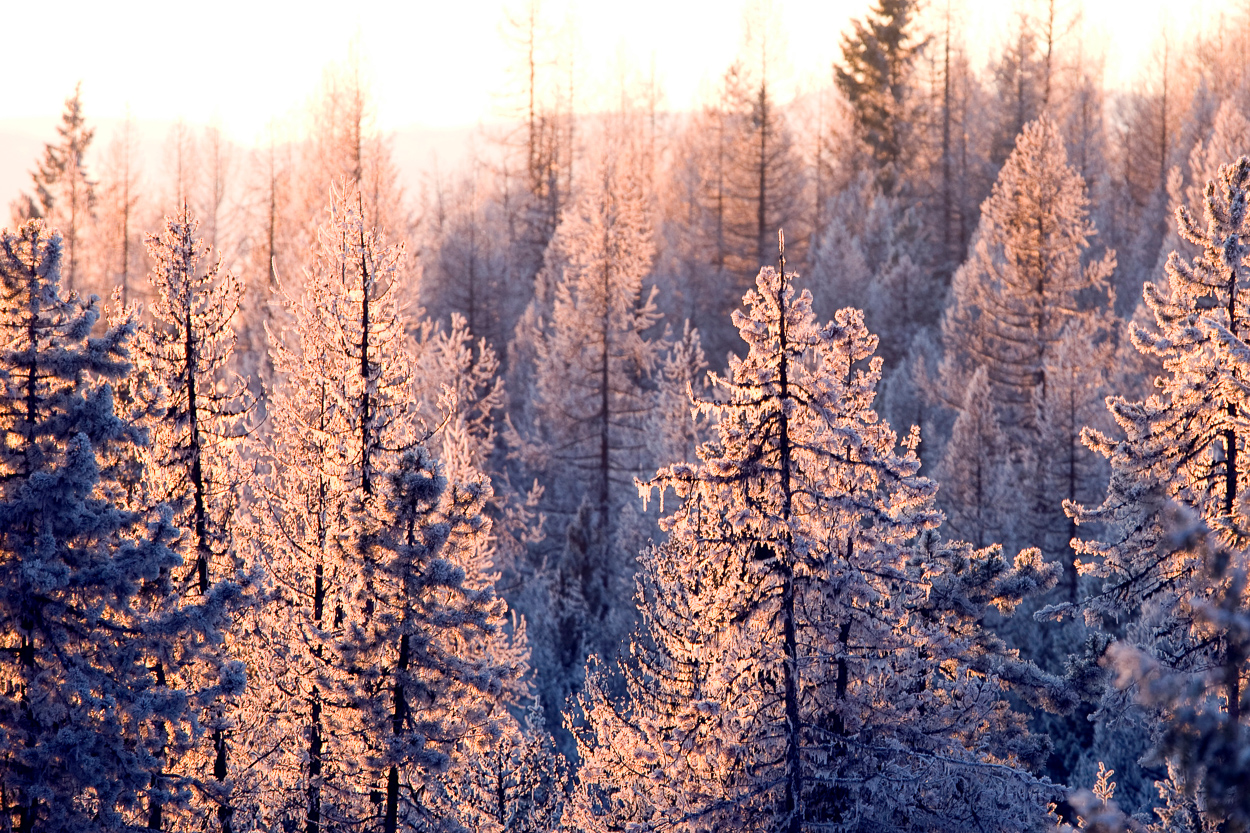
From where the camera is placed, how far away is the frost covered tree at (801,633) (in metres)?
11.4

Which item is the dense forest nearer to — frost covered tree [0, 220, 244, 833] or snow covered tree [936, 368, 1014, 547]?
frost covered tree [0, 220, 244, 833]

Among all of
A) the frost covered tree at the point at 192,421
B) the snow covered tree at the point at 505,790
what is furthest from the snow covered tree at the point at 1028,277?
the frost covered tree at the point at 192,421

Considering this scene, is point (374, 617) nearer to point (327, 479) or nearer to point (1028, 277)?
point (327, 479)

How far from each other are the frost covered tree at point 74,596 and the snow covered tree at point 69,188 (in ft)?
137

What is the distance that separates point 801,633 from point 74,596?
8.21m

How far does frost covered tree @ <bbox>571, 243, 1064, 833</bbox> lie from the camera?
11383 millimetres

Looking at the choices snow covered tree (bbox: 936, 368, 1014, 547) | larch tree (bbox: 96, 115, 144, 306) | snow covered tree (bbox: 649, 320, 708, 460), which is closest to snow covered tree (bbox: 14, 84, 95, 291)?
larch tree (bbox: 96, 115, 144, 306)

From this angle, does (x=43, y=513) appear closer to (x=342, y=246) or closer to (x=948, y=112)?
(x=342, y=246)

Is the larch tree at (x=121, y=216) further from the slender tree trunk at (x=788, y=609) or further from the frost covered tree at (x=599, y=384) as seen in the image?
the slender tree trunk at (x=788, y=609)

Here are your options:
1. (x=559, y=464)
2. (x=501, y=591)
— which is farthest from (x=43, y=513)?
(x=559, y=464)

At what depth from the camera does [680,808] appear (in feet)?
38.1

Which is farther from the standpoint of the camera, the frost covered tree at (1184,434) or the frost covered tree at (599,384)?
the frost covered tree at (599,384)

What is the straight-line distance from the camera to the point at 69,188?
169ft

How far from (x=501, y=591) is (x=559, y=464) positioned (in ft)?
21.5
